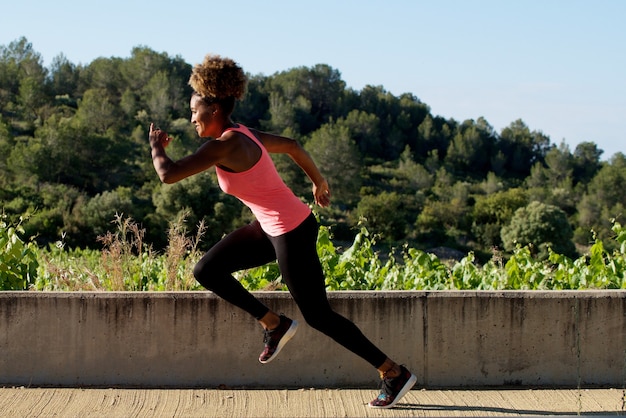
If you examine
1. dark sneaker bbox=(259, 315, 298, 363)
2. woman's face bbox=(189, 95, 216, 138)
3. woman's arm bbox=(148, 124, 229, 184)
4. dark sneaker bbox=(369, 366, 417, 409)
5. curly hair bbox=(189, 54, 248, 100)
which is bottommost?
dark sneaker bbox=(369, 366, 417, 409)

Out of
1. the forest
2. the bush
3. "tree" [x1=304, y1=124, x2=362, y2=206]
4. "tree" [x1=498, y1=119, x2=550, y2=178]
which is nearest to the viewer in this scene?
the bush

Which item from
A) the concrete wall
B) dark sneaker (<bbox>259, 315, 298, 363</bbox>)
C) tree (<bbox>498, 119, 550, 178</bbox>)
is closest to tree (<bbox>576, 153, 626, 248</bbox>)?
tree (<bbox>498, 119, 550, 178</bbox>)

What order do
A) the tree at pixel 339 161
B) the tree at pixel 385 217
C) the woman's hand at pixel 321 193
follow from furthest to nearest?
the tree at pixel 339 161 < the tree at pixel 385 217 < the woman's hand at pixel 321 193

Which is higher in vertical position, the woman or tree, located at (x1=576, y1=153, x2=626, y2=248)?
the woman

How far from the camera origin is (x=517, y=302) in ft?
17.3

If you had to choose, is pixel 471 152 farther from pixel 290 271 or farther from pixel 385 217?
pixel 290 271

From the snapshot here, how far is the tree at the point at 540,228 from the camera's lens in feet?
248

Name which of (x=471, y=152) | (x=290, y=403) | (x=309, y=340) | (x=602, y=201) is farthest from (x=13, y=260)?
(x=471, y=152)

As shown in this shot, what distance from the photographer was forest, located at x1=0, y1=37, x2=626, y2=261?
218 ft

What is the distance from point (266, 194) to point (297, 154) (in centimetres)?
55

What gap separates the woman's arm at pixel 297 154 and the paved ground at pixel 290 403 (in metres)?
1.18

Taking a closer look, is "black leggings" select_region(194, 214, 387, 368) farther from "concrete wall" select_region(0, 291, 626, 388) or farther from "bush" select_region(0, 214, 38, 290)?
"bush" select_region(0, 214, 38, 290)

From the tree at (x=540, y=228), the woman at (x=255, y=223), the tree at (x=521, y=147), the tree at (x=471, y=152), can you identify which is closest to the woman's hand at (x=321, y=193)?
the woman at (x=255, y=223)

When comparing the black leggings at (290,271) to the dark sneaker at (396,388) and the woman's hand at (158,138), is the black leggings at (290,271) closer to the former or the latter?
the dark sneaker at (396,388)
